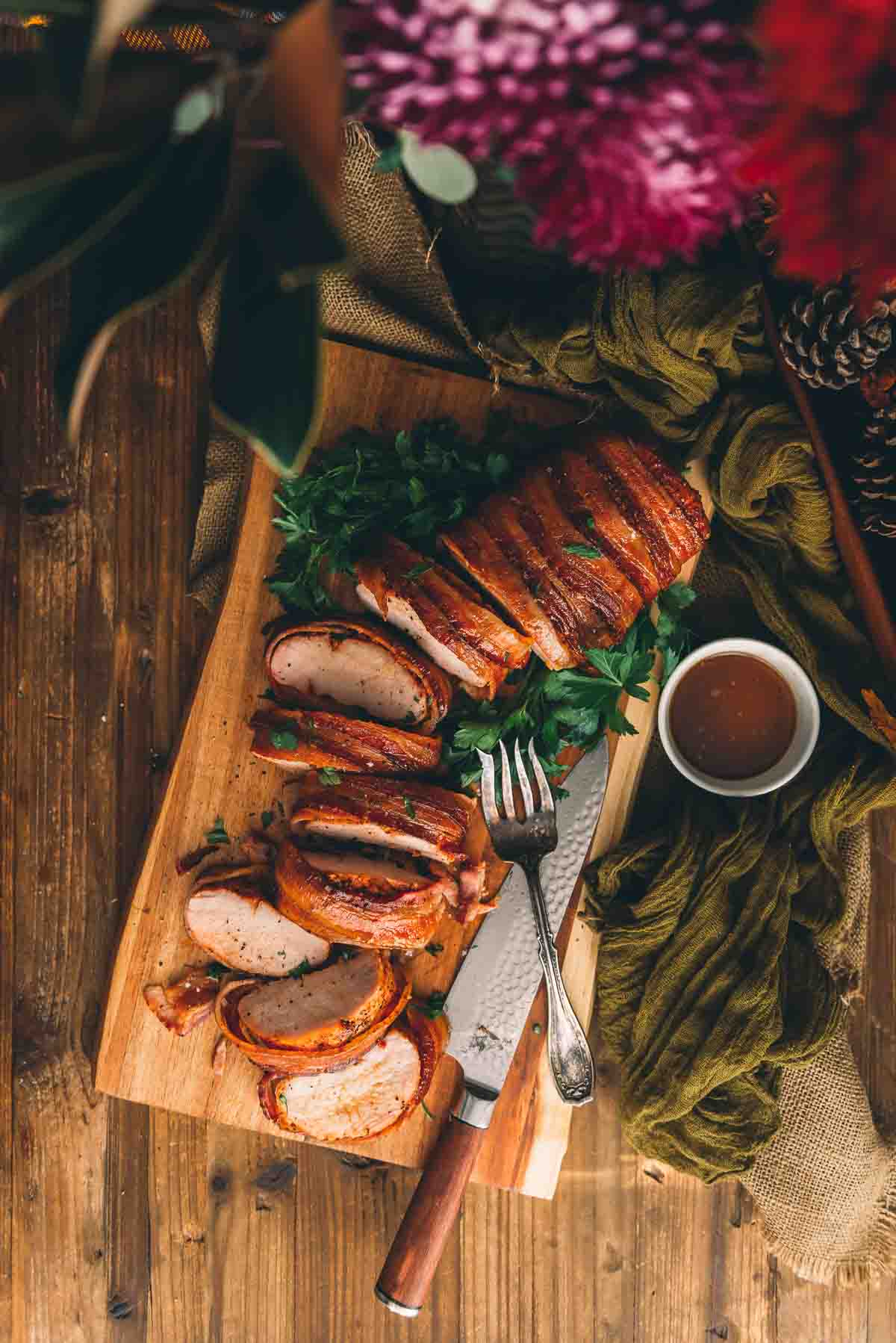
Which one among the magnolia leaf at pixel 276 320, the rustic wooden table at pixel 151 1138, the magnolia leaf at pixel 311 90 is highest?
the magnolia leaf at pixel 311 90

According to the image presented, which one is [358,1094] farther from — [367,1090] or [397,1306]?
[397,1306]

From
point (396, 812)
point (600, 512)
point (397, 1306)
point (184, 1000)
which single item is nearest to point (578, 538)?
point (600, 512)

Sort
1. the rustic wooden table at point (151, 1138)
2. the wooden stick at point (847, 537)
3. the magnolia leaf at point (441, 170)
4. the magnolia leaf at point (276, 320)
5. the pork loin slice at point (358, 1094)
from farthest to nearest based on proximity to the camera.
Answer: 1. the rustic wooden table at point (151, 1138)
2. the pork loin slice at point (358, 1094)
3. the wooden stick at point (847, 537)
4. the magnolia leaf at point (441, 170)
5. the magnolia leaf at point (276, 320)

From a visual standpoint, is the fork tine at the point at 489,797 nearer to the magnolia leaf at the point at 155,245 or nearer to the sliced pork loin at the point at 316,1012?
the sliced pork loin at the point at 316,1012

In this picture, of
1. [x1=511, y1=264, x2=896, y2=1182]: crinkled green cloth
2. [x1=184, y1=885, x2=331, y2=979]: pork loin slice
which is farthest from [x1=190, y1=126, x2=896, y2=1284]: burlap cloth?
[x1=184, y1=885, x2=331, y2=979]: pork loin slice

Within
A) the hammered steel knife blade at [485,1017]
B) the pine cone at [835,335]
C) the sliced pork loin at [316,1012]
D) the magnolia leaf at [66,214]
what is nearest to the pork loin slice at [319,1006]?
the sliced pork loin at [316,1012]

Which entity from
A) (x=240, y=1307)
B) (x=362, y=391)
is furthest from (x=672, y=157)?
(x=240, y=1307)
